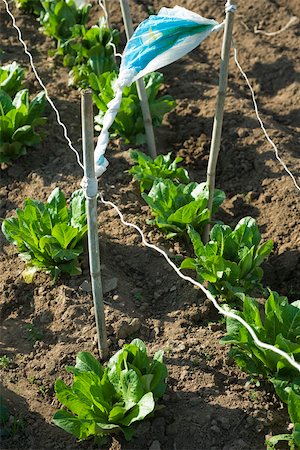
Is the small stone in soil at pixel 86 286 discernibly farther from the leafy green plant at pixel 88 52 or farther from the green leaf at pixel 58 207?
the leafy green plant at pixel 88 52

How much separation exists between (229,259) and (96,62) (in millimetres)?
2356

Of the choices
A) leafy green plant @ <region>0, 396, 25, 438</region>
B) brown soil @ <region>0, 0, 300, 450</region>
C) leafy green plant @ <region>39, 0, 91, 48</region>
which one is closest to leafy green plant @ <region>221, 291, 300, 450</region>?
brown soil @ <region>0, 0, 300, 450</region>

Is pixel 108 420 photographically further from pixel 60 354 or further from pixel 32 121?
pixel 32 121

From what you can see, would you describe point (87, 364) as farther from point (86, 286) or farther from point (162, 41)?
point (162, 41)

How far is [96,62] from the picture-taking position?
18.4 feet

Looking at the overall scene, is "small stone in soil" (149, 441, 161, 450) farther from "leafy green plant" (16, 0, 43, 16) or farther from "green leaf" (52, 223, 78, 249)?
"leafy green plant" (16, 0, 43, 16)

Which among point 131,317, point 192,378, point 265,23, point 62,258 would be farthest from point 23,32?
point 192,378

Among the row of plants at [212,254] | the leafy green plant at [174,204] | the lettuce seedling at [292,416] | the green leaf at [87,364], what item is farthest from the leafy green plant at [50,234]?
the lettuce seedling at [292,416]

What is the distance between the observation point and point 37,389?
350cm

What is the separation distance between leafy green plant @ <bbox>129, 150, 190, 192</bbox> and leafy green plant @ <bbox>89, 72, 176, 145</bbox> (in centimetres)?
40

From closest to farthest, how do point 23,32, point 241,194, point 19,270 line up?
point 19,270 < point 241,194 < point 23,32

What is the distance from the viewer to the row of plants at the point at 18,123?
486 centimetres

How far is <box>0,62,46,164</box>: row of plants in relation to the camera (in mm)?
4859

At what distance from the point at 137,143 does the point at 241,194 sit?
0.81 m
